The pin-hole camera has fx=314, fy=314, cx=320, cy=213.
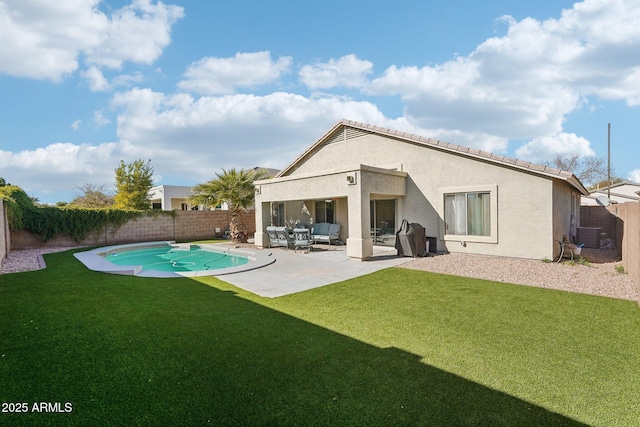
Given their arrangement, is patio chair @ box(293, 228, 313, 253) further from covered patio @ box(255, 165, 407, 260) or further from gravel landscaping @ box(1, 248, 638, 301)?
gravel landscaping @ box(1, 248, 638, 301)

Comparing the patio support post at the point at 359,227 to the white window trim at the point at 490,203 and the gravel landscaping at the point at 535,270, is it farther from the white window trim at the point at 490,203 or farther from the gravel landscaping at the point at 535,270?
the white window trim at the point at 490,203

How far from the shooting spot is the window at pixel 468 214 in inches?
538

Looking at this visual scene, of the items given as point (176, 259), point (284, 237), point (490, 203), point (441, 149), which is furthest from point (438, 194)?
point (176, 259)

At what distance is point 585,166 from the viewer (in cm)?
4519

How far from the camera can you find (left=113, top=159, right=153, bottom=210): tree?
32.1 meters

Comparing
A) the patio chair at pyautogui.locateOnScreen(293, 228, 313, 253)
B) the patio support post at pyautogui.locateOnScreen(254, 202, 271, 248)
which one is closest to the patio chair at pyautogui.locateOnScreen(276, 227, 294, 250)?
the patio chair at pyautogui.locateOnScreen(293, 228, 313, 253)

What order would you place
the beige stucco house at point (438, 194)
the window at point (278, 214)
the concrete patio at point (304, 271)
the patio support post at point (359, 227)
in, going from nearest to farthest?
the concrete patio at point (304, 271) → the beige stucco house at point (438, 194) → the patio support post at point (359, 227) → the window at point (278, 214)

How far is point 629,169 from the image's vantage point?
47.0 metres

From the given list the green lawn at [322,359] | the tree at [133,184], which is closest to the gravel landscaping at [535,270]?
the green lawn at [322,359]

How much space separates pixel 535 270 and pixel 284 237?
1129 centimetres

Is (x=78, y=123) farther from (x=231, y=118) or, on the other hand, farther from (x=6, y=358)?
(x=6, y=358)

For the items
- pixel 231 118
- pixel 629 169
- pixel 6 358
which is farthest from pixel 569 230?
pixel 629 169

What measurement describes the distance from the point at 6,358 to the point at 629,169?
66760mm

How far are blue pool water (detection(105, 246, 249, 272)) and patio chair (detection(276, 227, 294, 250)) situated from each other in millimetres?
2156
